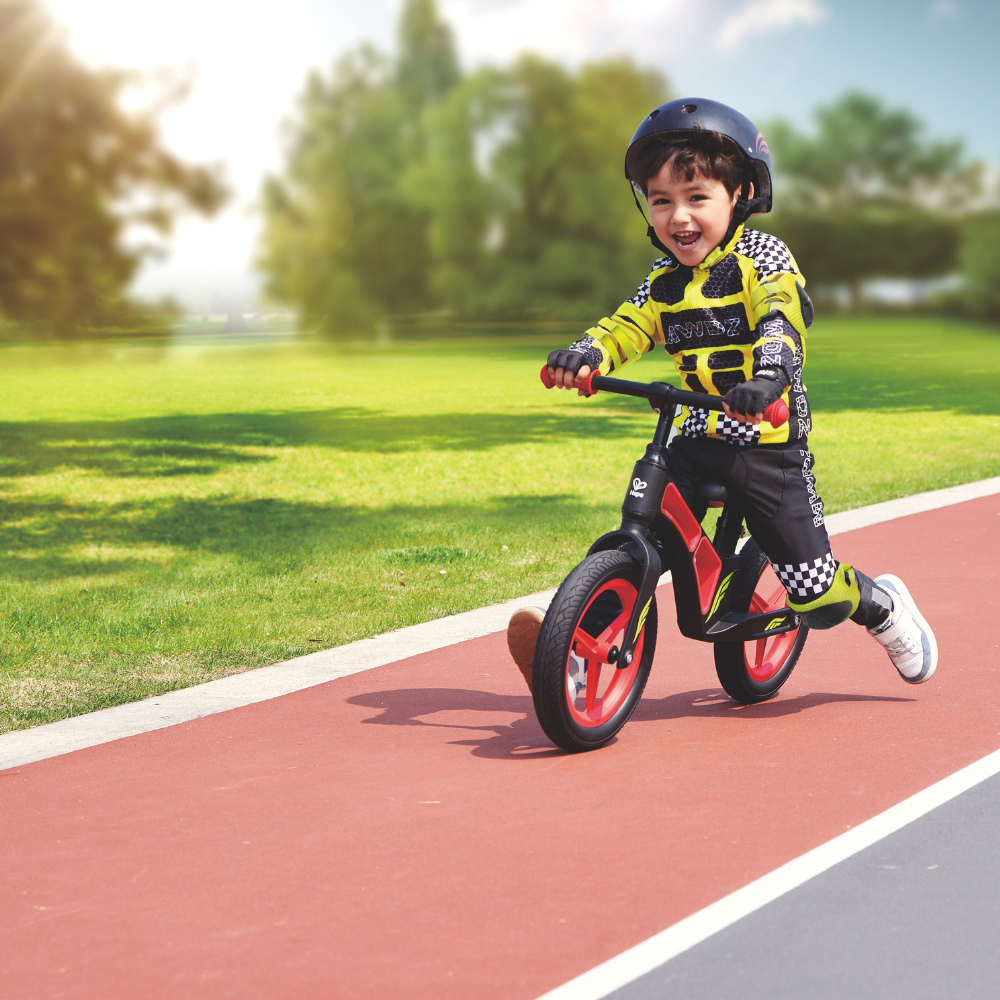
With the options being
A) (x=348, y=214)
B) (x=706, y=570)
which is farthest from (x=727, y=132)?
(x=348, y=214)

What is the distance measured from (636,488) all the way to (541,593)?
347 cm

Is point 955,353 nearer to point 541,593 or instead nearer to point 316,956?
point 541,593

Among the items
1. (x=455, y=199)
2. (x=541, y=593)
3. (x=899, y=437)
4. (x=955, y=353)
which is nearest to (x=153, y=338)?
(x=455, y=199)

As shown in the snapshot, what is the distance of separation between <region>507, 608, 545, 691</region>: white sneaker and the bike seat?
0.72 metres

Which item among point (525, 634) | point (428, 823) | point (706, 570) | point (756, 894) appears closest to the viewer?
point (756, 894)

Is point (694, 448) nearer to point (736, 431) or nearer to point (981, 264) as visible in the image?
point (736, 431)

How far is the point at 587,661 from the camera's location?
5160 millimetres

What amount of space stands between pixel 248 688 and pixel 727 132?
3.07 meters

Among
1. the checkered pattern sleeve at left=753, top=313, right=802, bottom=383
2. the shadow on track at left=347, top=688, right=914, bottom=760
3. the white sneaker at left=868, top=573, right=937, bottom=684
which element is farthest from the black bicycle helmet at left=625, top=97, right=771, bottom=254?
the shadow on track at left=347, top=688, right=914, bottom=760

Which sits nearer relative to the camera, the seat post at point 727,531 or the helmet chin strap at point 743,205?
the helmet chin strap at point 743,205

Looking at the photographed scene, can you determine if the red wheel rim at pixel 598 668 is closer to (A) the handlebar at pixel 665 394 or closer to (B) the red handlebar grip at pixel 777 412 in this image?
(A) the handlebar at pixel 665 394

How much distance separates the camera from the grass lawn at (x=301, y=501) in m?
7.64

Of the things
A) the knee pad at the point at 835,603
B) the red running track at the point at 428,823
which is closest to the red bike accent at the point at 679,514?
the knee pad at the point at 835,603

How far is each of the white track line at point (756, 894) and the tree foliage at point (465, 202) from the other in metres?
60.1
